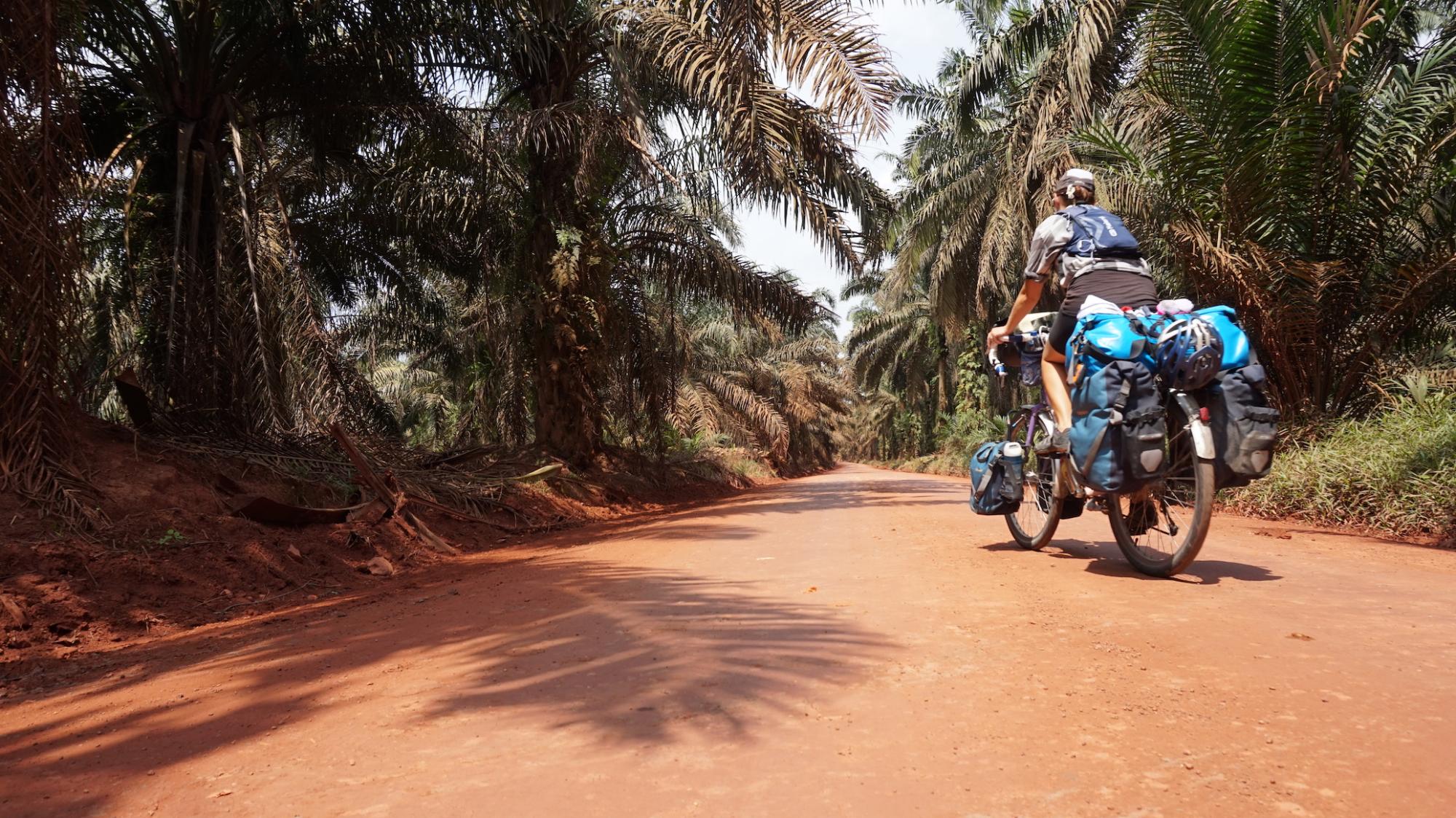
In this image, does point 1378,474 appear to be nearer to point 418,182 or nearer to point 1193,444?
point 1193,444

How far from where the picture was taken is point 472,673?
287 cm

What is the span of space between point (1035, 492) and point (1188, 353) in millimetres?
1536

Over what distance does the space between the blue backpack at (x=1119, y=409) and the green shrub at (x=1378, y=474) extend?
3517 mm

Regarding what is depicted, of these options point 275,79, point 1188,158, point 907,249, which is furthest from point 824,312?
point 907,249

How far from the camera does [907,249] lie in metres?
23.4

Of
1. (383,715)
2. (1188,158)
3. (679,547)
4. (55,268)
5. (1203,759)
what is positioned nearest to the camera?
(1203,759)

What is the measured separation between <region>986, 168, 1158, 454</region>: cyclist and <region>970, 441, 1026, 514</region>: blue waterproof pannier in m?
0.36

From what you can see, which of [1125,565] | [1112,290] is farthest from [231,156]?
[1125,565]

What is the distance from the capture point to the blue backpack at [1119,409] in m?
3.85

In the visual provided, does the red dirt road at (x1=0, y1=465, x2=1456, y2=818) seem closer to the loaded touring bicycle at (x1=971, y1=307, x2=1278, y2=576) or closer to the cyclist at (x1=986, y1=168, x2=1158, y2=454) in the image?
the loaded touring bicycle at (x1=971, y1=307, x2=1278, y2=576)

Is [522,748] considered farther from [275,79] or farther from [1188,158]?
[275,79]

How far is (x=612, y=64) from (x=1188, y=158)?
20.9 feet

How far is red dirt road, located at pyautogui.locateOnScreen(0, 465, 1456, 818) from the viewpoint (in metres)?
1.87

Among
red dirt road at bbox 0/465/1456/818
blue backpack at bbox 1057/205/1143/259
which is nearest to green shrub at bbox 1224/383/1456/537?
red dirt road at bbox 0/465/1456/818
